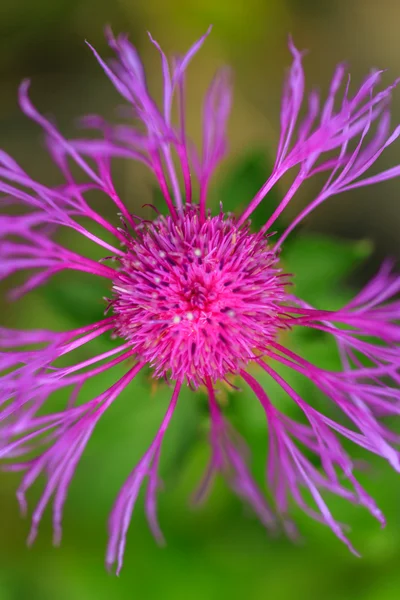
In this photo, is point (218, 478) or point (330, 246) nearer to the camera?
point (330, 246)

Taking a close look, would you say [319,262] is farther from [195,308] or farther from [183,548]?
[183,548]

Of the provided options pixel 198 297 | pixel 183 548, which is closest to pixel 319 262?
pixel 198 297

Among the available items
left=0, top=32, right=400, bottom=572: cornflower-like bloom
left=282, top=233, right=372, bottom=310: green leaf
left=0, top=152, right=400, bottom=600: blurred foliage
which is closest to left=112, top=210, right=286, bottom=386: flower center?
left=0, top=32, right=400, bottom=572: cornflower-like bloom

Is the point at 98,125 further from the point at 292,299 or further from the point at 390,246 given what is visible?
the point at 390,246

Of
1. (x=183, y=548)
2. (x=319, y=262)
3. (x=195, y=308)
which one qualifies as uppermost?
(x=319, y=262)

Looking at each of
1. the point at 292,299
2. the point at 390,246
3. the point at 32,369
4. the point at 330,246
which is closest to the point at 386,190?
the point at 390,246

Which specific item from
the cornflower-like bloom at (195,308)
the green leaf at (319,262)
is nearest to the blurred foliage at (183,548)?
the green leaf at (319,262)

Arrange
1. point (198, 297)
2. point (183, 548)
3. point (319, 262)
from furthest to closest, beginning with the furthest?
1. point (183, 548)
2. point (319, 262)
3. point (198, 297)

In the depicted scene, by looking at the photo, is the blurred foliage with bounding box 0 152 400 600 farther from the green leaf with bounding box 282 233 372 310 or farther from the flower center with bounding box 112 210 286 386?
the flower center with bounding box 112 210 286 386
